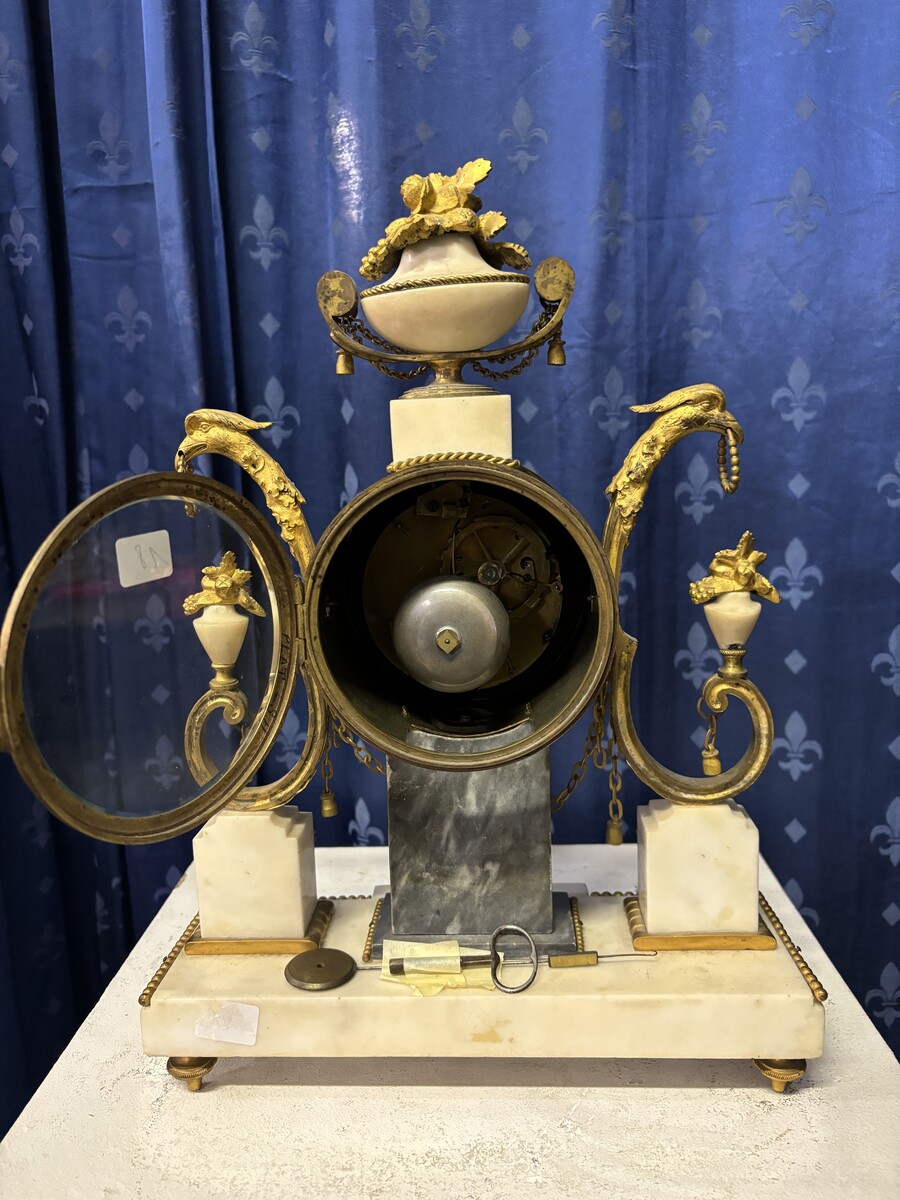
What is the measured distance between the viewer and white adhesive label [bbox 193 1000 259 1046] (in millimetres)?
1255

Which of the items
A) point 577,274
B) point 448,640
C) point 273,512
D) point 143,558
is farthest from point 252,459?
point 577,274

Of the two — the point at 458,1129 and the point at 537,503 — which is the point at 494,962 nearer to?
the point at 458,1129

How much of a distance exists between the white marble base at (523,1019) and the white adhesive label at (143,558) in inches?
21.8

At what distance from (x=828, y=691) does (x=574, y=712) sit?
30.8 inches

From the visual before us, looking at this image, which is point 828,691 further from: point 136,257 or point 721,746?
point 136,257

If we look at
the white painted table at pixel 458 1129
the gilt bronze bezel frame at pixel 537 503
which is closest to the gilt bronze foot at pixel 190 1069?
the white painted table at pixel 458 1129

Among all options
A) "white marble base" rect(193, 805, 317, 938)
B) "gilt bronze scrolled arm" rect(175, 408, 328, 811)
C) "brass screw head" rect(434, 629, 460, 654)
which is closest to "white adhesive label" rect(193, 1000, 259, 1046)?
"white marble base" rect(193, 805, 317, 938)

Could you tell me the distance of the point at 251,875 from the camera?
4.50 feet

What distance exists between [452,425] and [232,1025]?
0.84 metres

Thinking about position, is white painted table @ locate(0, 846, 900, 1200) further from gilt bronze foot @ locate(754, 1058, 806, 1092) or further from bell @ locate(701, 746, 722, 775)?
bell @ locate(701, 746, 722, 775)

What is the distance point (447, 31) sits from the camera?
1678mm

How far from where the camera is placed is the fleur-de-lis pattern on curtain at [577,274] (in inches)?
64.8

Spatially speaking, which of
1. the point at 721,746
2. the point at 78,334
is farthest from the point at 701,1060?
the point at 78,334

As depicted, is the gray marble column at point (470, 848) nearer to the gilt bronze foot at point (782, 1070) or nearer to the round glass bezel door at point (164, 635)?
the round glass bezel door at point (164, 635)
